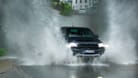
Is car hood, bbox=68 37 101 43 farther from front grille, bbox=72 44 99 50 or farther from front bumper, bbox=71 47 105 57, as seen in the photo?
front bumper, bbox=71 47 105 57

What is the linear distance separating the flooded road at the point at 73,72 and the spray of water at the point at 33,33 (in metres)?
1.62

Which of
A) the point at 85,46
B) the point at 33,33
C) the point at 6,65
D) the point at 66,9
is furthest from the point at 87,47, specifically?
the point at 66,9

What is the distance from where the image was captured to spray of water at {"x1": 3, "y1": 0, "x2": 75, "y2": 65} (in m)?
21.1

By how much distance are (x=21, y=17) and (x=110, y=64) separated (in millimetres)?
10384

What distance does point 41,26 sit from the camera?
27.9 metres

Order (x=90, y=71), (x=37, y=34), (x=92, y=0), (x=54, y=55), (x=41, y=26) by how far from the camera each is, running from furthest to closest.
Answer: (x=92, y=0)
(x=41, y=26)
(x=37, y=34)
(x=54, y=55)
(x=90, y=71)

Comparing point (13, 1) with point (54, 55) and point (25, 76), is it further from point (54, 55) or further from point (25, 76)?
point (25, 76)

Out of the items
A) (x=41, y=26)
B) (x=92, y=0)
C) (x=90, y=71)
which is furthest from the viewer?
(x=92, y=0)

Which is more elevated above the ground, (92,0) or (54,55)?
(92,0)

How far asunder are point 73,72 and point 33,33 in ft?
30.8

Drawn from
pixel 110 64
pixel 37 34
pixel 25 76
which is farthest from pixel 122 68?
pixel 37 34

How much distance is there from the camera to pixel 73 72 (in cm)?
1748

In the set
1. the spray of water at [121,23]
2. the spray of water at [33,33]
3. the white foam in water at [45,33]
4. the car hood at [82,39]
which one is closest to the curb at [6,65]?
the spray of water at [33,33]

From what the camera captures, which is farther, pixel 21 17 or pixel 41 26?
pixel 21 17
